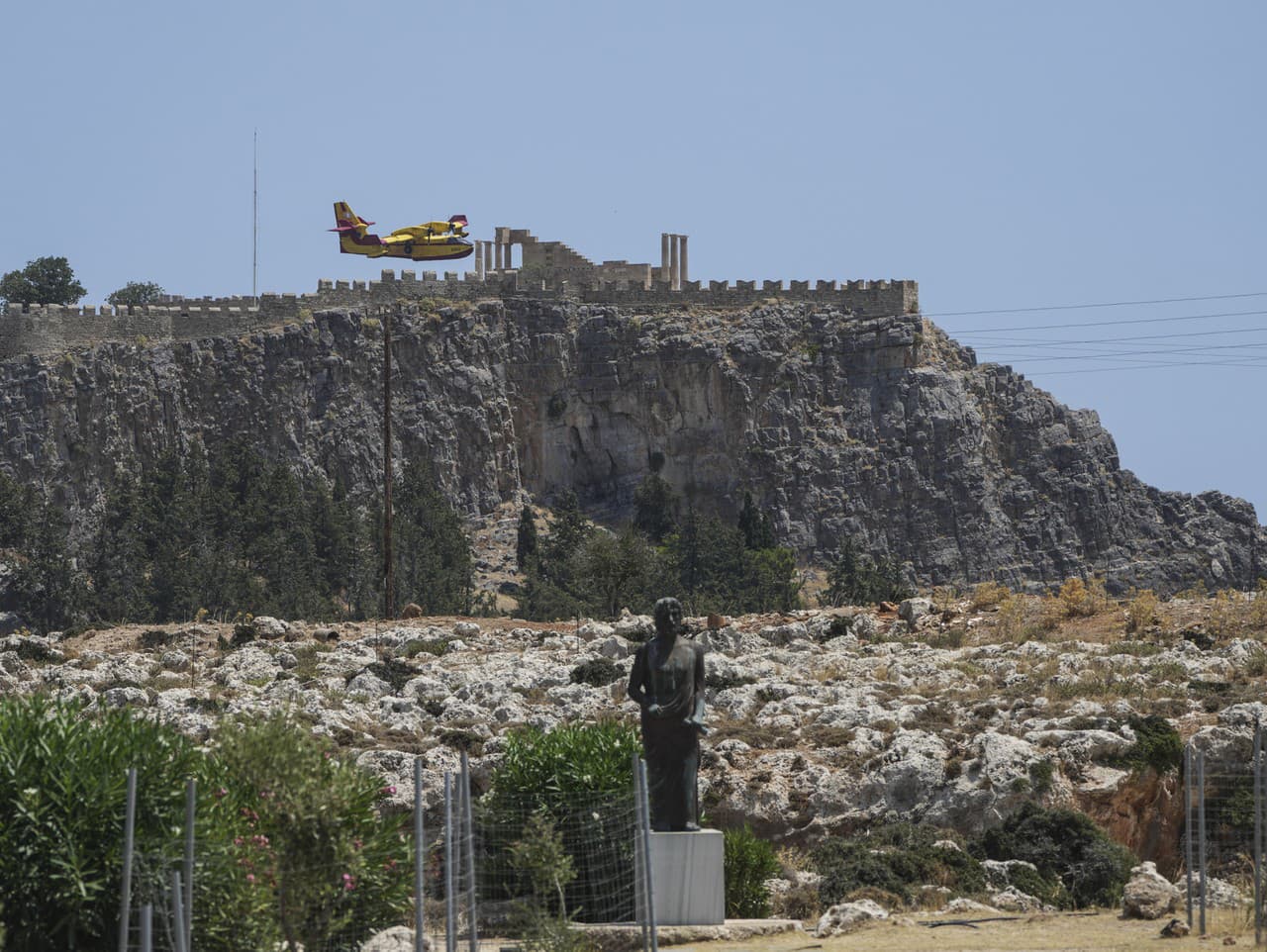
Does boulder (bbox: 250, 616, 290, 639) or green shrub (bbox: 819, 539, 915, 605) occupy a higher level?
green shrub (bbox: 819, 539, 915, 605)

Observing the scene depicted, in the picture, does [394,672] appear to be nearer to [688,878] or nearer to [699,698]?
[699,698]

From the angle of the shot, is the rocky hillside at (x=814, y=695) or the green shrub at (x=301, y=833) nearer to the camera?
the green shrub at (x=301, y=833)

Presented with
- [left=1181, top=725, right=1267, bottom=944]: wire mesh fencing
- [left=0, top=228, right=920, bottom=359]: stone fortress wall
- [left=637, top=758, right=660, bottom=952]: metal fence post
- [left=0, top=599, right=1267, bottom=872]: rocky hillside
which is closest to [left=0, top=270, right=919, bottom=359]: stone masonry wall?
[left=0, top=228, right=920, bottom=359]: stone fortress wall

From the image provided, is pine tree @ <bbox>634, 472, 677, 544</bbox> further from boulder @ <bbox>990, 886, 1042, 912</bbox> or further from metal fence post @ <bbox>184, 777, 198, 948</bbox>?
metal fence post @ <bbox>184, 777, 198, 948</bbox>

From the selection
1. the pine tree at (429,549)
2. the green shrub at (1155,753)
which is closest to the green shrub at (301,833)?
the green shrub at (1155,753)

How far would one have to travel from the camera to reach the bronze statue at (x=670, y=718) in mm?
21891

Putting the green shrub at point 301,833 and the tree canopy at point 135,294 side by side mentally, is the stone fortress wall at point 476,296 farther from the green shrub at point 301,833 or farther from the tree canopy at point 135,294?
the green shrub at point 301,833

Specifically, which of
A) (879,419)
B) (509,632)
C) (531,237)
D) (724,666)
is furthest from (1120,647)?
(531,237)

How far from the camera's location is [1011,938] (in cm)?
2183

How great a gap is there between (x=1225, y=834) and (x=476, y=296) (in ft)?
222

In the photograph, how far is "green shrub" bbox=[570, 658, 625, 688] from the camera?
3675 centimetres

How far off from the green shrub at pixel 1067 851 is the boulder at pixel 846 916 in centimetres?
290

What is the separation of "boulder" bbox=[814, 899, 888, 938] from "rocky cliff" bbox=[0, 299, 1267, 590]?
209ft

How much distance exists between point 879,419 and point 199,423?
26.1m
